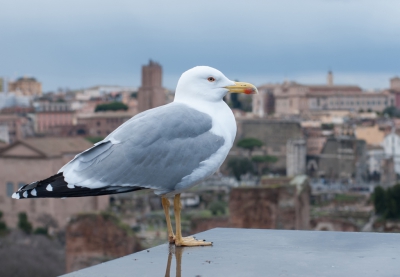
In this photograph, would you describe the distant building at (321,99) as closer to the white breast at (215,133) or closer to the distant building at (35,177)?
the distant building at (35,177)

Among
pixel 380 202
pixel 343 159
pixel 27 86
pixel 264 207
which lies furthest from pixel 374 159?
pixel 27 86

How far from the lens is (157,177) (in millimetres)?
1596

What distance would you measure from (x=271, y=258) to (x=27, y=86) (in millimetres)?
56356

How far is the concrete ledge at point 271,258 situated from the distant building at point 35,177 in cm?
2041

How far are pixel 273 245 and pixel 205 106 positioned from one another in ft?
0.95

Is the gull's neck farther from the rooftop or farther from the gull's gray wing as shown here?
the rooftop

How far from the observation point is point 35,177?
2366 centimetres

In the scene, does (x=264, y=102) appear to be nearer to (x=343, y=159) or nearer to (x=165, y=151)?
(x=343, y=159)

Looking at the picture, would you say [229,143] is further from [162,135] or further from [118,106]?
[118,106]

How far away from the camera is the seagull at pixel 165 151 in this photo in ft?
5.08

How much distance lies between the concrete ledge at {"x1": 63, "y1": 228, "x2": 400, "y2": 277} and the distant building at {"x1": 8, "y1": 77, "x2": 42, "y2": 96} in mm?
53645

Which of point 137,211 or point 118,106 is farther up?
point 118,106

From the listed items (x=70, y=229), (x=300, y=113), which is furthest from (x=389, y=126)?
(x=70, y=229)

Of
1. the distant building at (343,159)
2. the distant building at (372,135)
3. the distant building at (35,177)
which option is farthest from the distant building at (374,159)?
the distant building at (35,177)
